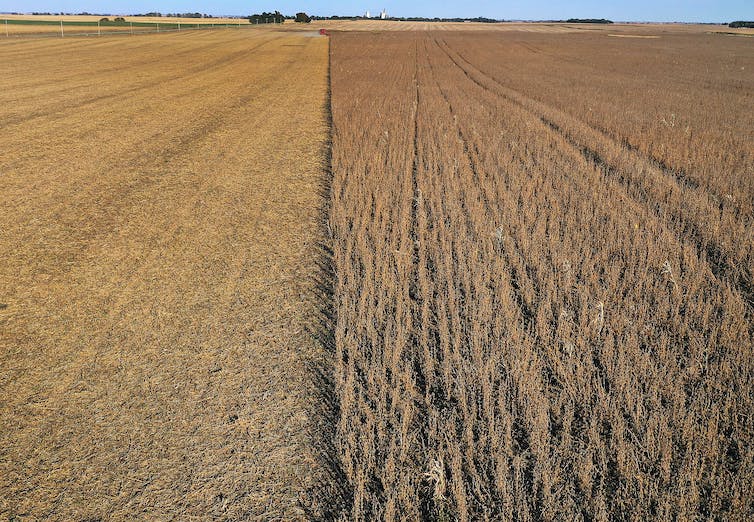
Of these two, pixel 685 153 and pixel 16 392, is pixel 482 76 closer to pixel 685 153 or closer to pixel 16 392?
pixel 685 153

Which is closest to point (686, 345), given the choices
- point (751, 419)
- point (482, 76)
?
point (751, 419)

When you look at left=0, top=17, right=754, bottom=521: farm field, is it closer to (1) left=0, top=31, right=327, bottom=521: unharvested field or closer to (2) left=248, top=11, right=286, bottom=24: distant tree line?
(1) left=0, top=31, right=327, bottom=521: unharvested field

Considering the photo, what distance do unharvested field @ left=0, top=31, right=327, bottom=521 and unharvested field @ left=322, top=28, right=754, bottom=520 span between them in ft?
1.72

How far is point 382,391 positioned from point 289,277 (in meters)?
2.24

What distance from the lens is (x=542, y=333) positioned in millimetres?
4238

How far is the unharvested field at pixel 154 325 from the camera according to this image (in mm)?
2969

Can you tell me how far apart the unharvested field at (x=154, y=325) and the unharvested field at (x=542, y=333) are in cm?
52

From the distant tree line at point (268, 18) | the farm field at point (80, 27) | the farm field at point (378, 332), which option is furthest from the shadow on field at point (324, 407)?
the distant tree line at point (268, 18)

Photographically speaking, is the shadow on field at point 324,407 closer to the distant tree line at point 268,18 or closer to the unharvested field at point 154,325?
the unharvested field at point 154,325

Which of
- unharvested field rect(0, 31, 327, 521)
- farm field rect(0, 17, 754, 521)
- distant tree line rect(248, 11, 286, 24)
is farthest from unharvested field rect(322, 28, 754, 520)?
distant tree line rect(248, 11, 286, 24)

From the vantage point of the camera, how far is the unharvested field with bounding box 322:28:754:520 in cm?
283

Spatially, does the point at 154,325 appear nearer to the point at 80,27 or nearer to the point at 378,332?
the point at 378,332

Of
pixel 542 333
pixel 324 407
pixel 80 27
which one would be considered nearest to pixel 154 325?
pixel 324 407

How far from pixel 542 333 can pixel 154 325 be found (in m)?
3.16
